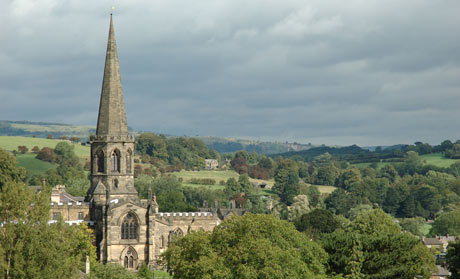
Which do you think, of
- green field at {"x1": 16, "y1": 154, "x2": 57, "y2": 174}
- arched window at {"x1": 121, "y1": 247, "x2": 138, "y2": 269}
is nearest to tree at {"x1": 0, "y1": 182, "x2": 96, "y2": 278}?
arched window at {"x1": 121, "y1": 247, "x2": 138, "y2": 269}

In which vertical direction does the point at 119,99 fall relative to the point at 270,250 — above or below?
above

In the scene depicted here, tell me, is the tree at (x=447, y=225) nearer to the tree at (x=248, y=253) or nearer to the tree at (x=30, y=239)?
the tree at (x=248, y=253)

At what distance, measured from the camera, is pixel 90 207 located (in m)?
86.9

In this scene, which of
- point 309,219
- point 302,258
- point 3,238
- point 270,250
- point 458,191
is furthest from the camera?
point 458,191

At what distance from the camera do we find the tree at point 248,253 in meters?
57.4

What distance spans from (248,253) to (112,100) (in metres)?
34.0

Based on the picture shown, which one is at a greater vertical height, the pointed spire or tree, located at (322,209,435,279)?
the pointed spire

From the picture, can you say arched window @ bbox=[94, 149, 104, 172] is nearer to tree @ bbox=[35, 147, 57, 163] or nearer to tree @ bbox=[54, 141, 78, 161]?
tree @ bbox=[35, 147, 57, 163]

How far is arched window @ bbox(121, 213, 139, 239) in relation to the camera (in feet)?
276

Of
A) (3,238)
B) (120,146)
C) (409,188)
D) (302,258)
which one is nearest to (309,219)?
(120,146)

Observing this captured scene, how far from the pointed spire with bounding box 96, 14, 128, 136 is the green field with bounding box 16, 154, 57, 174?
8441 cm

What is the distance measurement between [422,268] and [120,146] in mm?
32574

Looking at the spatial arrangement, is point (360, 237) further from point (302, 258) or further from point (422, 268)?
point (302, 258)

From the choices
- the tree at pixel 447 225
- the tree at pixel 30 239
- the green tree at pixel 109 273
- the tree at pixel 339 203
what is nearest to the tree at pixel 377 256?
the green tree at pixel 109 273
